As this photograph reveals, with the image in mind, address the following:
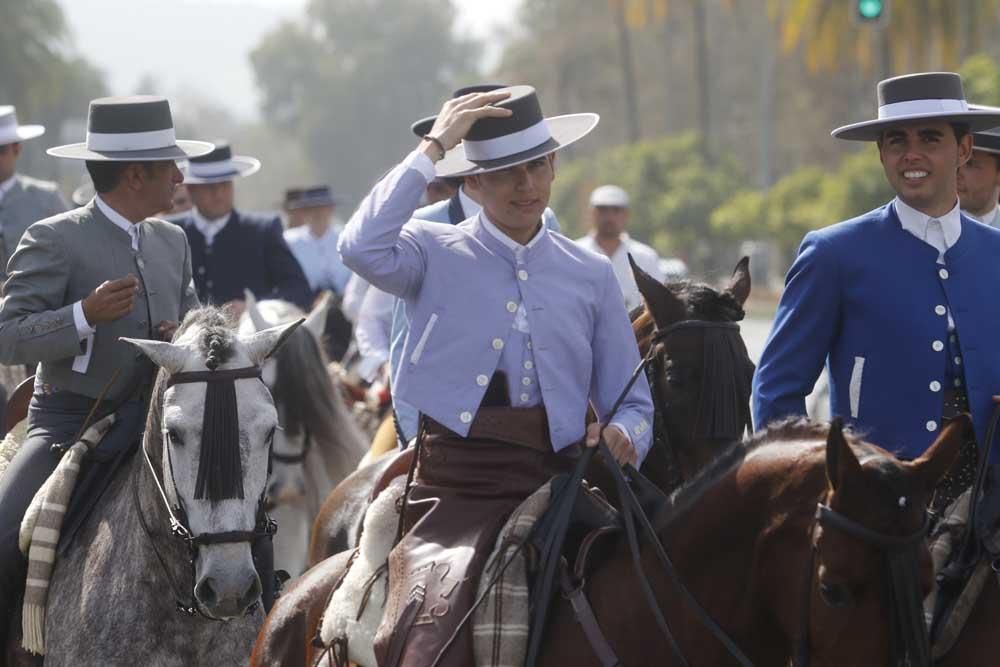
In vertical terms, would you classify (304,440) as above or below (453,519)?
below

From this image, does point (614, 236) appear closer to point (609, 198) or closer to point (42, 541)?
point (609, 198)

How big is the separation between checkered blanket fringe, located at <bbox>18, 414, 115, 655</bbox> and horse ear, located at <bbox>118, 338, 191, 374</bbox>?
0.90m

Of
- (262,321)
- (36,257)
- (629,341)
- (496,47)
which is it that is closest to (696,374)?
(629,341)

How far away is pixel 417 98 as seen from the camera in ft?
376

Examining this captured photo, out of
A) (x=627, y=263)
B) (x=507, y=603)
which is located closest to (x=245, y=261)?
(x=627, y=263)

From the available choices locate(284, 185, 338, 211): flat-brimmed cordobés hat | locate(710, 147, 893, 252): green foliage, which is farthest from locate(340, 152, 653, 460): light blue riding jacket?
locate(710, 147, 893, 252): green foliage

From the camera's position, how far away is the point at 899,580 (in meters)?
4.15

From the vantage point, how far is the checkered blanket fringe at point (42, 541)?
20.9 feet

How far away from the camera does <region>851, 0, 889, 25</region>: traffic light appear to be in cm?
1437

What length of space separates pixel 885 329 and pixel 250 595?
2.21 meters

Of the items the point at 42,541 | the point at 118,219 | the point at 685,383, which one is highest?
the point at 118,219

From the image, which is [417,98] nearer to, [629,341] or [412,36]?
[412,36]

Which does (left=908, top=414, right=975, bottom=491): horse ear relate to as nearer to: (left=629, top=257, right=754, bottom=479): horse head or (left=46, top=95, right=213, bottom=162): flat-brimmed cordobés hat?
(left=629, top=257, right=754, bottom=479): horse head

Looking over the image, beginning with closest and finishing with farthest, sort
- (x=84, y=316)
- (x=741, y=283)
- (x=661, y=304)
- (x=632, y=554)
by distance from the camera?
(x=632, y=554) < (x=84, y=316) < (x=661, y=304) < (x=741, y=283)
